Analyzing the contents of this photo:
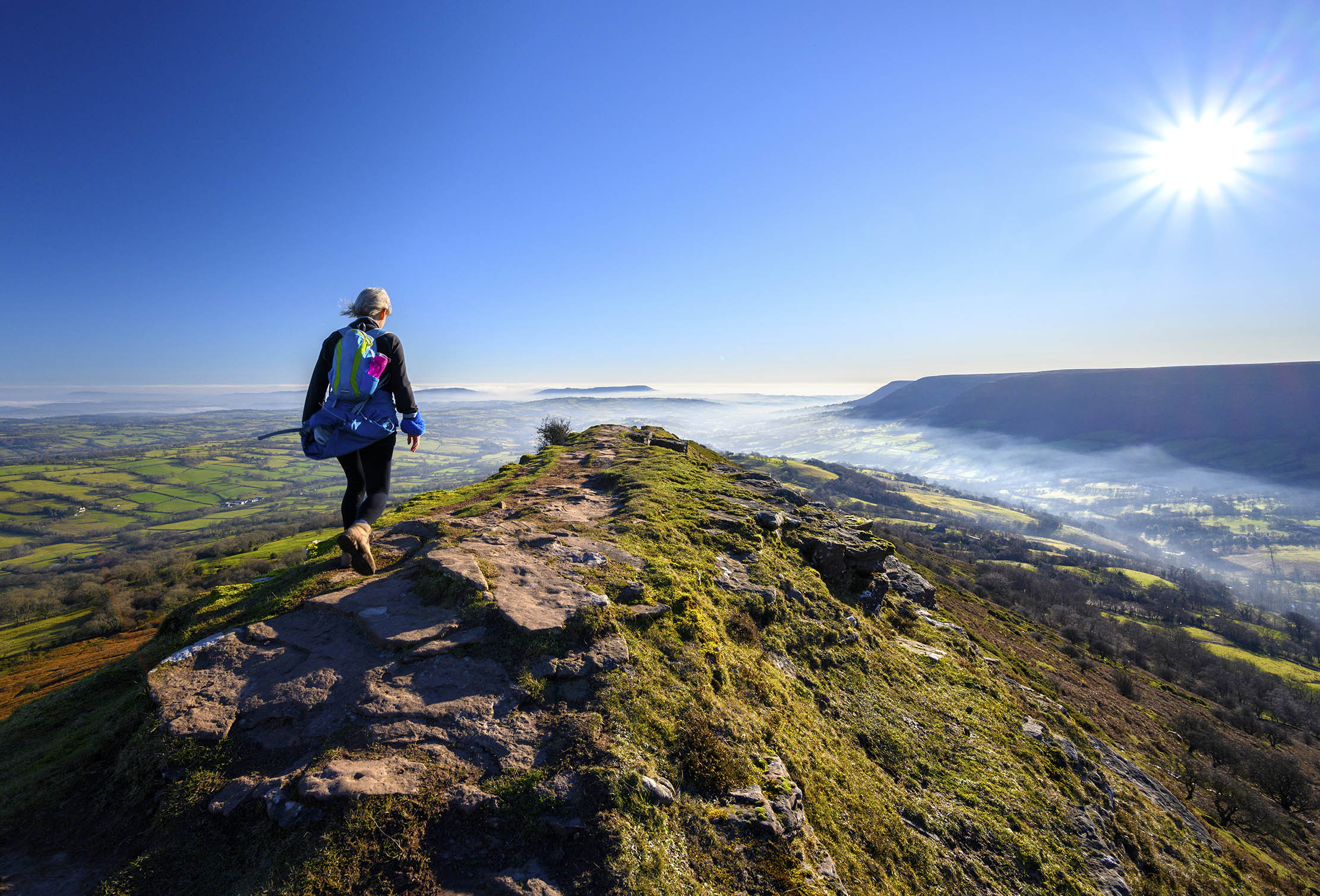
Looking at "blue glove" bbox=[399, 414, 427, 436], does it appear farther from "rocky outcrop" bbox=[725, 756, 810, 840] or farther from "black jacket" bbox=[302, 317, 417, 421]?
"rocky outcrop" bbox=[725, 756, 810, 840]

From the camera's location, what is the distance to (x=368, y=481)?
245 inches

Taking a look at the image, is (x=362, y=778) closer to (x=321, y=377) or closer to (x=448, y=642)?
(x=448, y=642)

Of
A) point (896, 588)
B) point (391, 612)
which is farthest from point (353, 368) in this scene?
point (896, 588)

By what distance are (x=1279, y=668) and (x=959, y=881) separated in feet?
382

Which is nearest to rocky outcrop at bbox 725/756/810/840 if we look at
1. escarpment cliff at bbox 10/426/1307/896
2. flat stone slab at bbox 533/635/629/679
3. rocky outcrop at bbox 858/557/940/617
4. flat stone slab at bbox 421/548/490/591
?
escarpment cliff at bbox 10/426/1307/896

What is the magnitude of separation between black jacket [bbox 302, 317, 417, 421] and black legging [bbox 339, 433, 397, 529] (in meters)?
0.52

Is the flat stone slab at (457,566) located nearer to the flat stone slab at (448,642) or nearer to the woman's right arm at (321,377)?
the flat stone slab at (448,642)

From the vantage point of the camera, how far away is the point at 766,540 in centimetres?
966

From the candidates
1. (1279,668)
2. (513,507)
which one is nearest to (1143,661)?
(1279,668)

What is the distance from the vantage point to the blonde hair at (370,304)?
6059mm

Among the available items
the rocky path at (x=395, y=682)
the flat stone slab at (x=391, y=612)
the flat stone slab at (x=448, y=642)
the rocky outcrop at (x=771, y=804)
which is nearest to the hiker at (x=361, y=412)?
the flat stone slab at (x=391, y=612)

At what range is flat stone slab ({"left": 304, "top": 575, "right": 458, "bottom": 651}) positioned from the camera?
4.50m

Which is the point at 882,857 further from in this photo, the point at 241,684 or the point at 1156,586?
the point at 1156,586

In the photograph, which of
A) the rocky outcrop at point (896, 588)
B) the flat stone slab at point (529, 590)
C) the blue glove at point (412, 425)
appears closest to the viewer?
the flat stone slab at point (529, 590)
